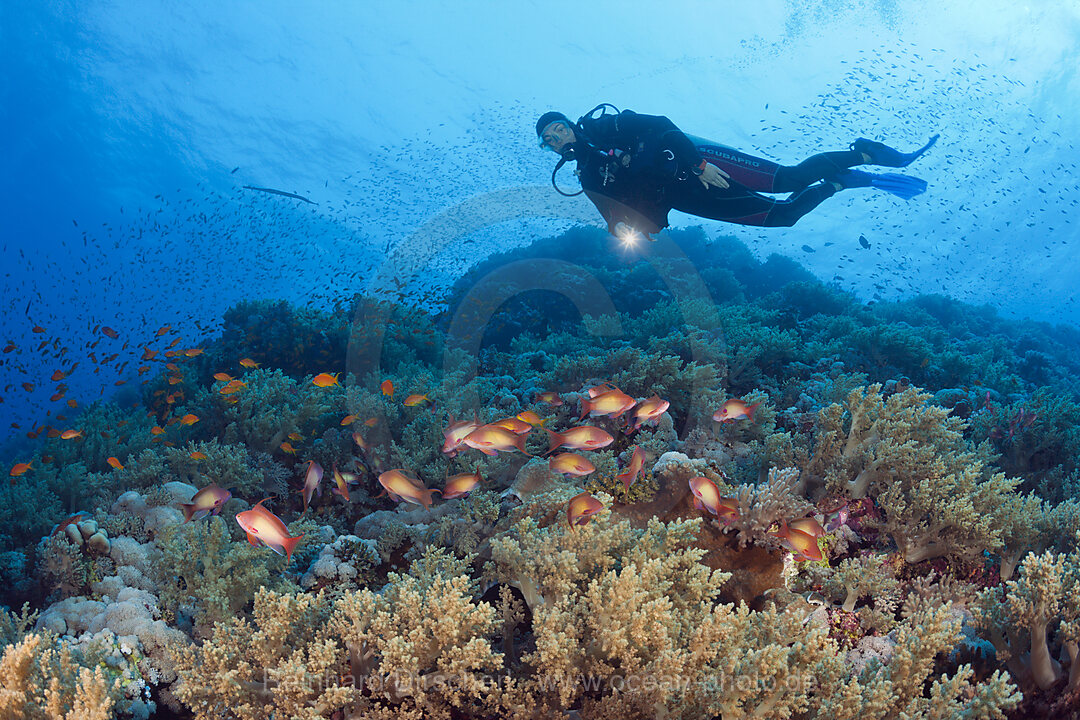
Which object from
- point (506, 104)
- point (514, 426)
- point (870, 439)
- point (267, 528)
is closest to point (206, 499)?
point (267, 528)

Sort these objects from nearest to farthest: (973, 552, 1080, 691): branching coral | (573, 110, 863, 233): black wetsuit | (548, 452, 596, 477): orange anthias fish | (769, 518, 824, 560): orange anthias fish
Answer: (973, 552, 1080, 691): branching coral
(769, 518, 824, 560): orange anthias fish
(548, 452, 596, 477): orange anthias fish
(573, 110, 863, 233): black wetsuit

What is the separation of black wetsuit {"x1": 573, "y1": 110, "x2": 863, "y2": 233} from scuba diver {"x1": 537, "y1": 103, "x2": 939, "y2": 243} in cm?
2

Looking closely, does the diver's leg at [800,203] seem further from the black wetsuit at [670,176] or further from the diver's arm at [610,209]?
the diver's arm at [610,209]

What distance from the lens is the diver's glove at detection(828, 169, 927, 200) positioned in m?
8.76

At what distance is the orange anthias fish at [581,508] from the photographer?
112 inches

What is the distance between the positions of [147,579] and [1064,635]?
5.76 m

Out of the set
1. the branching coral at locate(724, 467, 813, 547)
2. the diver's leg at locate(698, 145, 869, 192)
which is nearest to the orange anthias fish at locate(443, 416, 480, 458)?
the branching coral at locate(724, 467, 813, 547)

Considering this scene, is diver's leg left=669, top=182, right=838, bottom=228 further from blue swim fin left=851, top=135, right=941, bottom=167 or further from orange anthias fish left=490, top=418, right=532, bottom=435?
orange anthias fish left=490, top=418, right=532, bottom=435

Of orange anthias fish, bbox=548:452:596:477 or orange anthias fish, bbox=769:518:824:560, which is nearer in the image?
orange anthias fish, bbox=769:518:824:560

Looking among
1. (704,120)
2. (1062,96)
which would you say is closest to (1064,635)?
(704,120)

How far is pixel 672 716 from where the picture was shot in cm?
210

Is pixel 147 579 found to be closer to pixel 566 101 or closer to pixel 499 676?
pixel 499 676

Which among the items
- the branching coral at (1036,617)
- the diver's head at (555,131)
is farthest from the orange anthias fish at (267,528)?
the diver's head at (555,131)

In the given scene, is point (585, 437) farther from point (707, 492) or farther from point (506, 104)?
point (506, 104)
